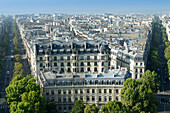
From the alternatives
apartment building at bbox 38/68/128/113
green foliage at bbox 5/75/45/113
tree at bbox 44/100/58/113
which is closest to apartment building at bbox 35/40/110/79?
green foliage at bbox 5/75/45/113

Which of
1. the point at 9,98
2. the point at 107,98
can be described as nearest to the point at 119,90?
the point at 107,98

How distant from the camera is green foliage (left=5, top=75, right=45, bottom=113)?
72438mm

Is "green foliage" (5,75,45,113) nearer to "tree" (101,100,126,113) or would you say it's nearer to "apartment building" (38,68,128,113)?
"apartment building" (38,68,128,113)

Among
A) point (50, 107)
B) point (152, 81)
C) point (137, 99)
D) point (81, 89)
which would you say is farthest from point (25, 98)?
point (152, 81)

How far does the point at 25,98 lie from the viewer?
7831 cm

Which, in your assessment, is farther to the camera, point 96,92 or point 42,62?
point 42,62

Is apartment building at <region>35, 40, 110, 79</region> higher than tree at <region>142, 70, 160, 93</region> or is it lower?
higher

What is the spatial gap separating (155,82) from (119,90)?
1012 inches

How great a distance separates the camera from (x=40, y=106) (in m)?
76.6

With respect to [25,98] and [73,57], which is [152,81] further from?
[25,98]

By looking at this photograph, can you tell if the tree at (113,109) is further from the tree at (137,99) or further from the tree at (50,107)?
the tree at (50,107)

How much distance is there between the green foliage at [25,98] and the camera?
2852 inches

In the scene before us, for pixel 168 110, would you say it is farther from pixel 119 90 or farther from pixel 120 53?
pixel 120 53

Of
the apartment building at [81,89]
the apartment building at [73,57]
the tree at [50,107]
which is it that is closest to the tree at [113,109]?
the apartment building at [81,89]
